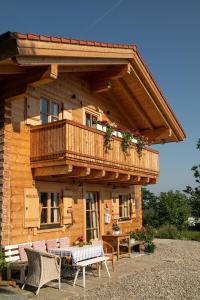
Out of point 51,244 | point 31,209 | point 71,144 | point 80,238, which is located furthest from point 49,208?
point 71,144

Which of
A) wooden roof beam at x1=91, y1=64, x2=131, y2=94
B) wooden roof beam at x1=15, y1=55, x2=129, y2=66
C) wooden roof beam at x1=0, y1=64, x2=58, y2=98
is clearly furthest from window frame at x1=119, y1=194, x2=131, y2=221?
wooden roof beam at x1=0, y1=64, x2=58, y2=98

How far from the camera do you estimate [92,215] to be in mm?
13672

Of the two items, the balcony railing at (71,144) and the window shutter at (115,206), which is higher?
the balcony railing at (71,144)

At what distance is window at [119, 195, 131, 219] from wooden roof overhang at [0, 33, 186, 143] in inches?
123

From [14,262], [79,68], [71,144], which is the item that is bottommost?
[14,262]

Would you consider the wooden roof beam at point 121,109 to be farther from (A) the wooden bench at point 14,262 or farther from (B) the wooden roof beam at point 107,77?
Result: (A) the wooden bench at point 14,262

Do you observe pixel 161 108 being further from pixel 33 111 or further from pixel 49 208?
pixel 49 208

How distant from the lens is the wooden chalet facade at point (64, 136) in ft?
31.0

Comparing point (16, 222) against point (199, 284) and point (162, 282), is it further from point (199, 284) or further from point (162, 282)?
point (199, 284)

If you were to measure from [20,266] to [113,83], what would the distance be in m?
7.95

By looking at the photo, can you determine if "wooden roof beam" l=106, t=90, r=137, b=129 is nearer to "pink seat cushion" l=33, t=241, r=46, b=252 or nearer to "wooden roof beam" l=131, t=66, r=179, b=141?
"wooden roof beam" l=131, t=66, r=179, b=141

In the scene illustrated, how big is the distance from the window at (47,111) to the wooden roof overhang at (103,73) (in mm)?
1287

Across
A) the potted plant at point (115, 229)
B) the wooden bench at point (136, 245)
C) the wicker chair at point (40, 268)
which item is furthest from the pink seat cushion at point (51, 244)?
the wooden bench at point (136, 245)

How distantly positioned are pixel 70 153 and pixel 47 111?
2.22m
